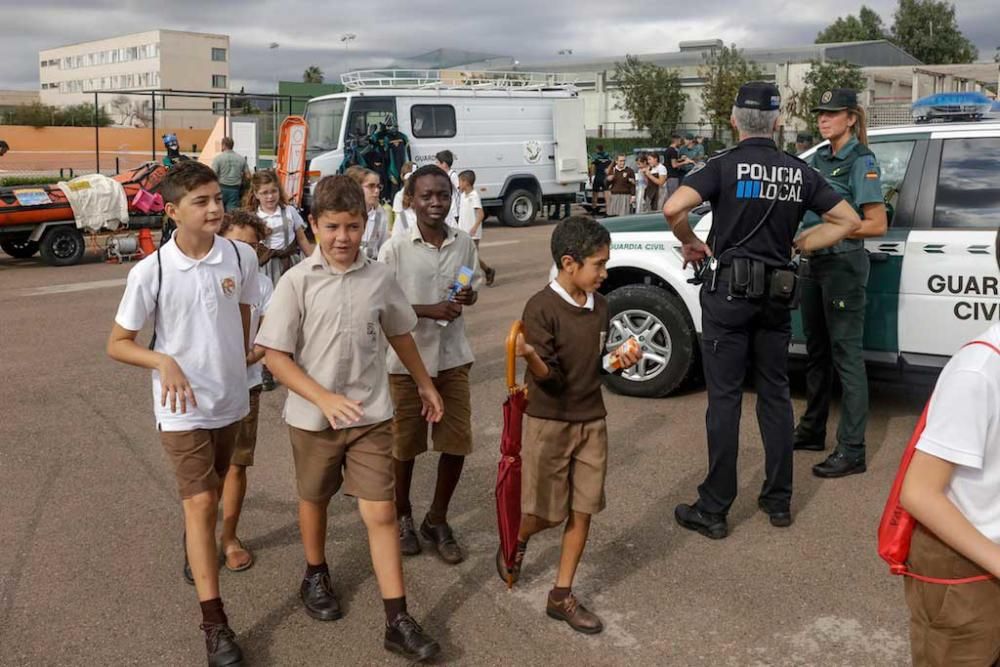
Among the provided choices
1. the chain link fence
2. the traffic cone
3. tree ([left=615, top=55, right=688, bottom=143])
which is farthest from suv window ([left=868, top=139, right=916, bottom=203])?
tree ([left=615, top=55, right=688, bottom=143])

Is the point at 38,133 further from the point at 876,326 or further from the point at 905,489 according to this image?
the point at 905,489

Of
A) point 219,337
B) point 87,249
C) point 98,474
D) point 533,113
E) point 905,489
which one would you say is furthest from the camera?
point 533,113

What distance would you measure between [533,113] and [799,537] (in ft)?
54.3

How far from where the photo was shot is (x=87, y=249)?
1605 cm

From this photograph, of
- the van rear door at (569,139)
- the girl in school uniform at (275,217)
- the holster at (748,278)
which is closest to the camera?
the holster at (748,278)

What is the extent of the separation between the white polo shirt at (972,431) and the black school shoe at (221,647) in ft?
7.89

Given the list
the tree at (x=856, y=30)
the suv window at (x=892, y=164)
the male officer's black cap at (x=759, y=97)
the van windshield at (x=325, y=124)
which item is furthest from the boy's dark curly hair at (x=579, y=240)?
the tree at (x=856, y=30)

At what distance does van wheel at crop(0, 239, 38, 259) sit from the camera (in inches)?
564

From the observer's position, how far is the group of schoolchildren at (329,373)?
11.6ft

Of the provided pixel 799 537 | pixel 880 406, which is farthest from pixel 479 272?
pixel 880 406

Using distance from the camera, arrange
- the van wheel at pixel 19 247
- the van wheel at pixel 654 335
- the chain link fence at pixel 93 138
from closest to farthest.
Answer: the van wheel at pixel 654 335 < the van wheel at pixel 19 247 < the chain link fence at pixel 93 138

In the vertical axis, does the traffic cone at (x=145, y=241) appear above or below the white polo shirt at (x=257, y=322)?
above

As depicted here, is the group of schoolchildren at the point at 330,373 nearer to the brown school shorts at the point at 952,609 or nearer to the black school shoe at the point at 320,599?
the black school shoe at the point at 320,599

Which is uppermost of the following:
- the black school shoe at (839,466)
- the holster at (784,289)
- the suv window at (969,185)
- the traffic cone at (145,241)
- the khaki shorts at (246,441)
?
the suv window at (969,185)
